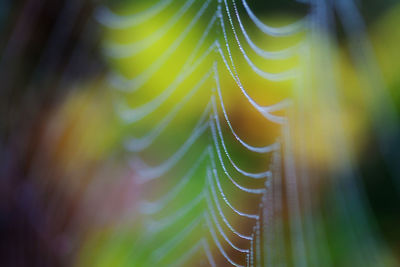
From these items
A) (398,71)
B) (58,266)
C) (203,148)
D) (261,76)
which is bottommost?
(58,266)

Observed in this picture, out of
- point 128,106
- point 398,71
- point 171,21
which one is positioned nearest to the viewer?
point 398,71

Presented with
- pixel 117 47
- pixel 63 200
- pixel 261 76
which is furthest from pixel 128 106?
pixel 261 76

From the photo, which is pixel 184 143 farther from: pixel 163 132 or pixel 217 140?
pixel 217 140

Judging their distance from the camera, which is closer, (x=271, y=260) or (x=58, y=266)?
(x=271, y=260)

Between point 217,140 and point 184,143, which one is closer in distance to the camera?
point 217,140

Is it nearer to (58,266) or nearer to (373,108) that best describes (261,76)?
(373,108)

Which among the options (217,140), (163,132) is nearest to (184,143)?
(163,132)

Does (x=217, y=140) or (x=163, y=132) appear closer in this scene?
(x=217, y=140)

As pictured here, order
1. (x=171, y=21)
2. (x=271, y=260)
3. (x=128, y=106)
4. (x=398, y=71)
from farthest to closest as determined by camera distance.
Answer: (x=128, y=106), (x=171, y=21), (x=398, y=71), (x=271, y=260)
